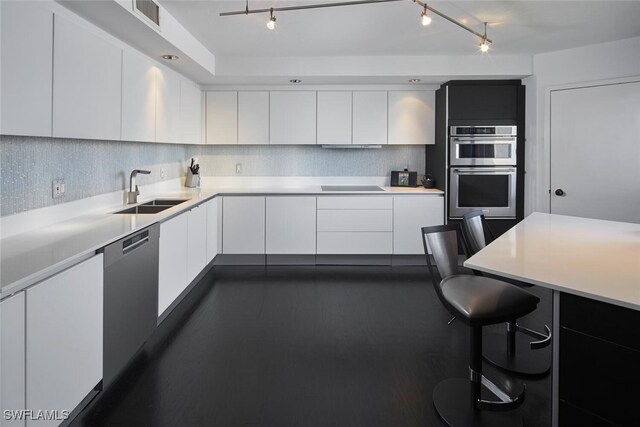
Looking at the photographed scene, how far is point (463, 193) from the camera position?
5.02 metres

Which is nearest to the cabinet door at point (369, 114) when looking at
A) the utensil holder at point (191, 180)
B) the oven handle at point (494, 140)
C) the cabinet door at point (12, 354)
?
the oven handle at point (494, 140)

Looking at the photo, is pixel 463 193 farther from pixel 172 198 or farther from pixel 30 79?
pixel 30 79

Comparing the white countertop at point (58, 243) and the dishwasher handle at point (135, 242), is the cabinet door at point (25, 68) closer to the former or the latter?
the white countertop at point (58, 243)

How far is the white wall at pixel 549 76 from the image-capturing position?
13.5ft

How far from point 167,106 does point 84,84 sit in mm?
1545

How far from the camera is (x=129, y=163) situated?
3.85 meters

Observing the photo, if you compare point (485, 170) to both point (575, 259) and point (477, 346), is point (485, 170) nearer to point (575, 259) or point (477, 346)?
point (575, 259)

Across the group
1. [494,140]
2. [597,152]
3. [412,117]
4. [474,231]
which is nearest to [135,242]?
[474,231]

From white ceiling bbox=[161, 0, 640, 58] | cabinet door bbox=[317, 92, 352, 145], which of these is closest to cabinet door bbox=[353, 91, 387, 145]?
cabinet door bbox=[317, 92, 352, 145]

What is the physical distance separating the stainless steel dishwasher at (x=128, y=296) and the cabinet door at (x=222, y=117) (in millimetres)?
2580

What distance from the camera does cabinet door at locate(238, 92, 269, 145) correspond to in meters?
5.29

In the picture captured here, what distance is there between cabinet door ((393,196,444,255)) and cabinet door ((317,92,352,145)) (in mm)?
1060

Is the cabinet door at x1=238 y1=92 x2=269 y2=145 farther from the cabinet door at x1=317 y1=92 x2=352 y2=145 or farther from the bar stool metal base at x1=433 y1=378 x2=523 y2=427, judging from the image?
the bar stool metal base at x1=433 y1=378 x2=523 y2=427

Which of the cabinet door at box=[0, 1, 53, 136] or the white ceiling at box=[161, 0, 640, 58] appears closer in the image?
the cabinet door at box=[0, 1, 53, 136]
